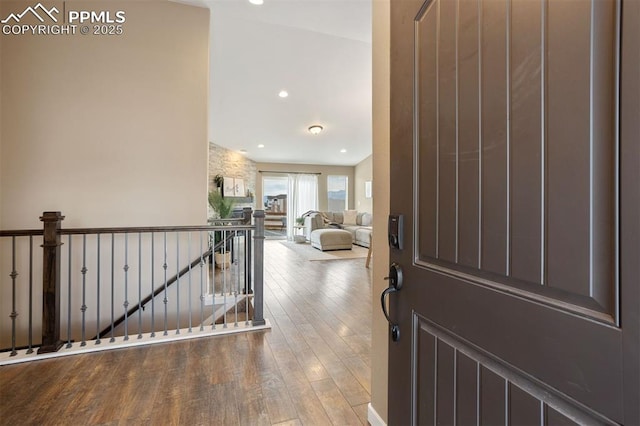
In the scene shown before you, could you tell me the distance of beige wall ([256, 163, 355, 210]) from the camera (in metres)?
9.45

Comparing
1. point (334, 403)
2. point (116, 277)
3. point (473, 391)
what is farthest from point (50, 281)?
point (473, 391)

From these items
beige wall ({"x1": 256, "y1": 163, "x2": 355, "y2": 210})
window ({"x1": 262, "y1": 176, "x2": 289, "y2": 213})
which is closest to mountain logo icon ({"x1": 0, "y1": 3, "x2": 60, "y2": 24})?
beige wall ({"x1": 256, "y1": 163, "x2": 355, "y2": 210})

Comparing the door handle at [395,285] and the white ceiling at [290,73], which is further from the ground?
the white ceiling at [290,73]

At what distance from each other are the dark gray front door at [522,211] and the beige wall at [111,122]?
A: 9.38 ft

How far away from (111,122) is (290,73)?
2.72m

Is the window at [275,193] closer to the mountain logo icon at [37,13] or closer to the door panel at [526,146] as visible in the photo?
the mountain logo icon at [37,13]

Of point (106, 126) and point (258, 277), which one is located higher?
point (106, 126)

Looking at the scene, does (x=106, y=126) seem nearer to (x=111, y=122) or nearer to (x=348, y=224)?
(x=111, y=122)

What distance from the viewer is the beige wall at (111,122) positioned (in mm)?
2734

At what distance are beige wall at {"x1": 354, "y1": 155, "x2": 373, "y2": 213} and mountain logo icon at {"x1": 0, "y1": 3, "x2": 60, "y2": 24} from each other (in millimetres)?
7706

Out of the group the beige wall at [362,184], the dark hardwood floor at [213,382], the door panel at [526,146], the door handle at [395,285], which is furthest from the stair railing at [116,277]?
the beige wall at [362,184]

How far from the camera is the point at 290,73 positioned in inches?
184

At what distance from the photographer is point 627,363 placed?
0.40 metres

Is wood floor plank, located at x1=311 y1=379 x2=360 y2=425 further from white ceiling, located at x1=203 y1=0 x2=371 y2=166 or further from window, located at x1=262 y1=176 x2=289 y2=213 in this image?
window, located at x1=262 y1=176 x2=289 y2=213
